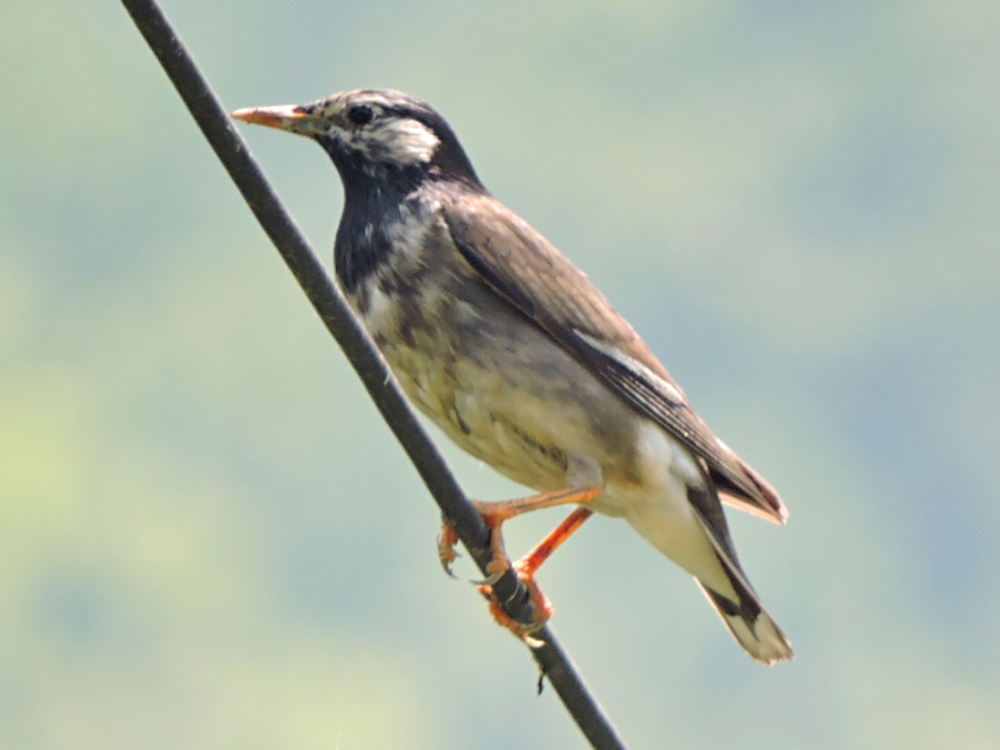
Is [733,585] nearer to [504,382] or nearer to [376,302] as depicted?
[504,382]

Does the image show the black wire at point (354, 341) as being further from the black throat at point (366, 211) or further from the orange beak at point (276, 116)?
the orange beak at point (276, 116)

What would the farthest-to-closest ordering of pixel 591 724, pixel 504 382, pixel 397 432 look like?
pixel 504 382 < pixel 591 724 < pixel 397 432

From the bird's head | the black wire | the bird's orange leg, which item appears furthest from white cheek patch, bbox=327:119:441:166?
the black wire

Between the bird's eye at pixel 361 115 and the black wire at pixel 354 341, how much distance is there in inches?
97.2

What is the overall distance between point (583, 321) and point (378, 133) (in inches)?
49.0

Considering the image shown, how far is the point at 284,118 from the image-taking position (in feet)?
19.0

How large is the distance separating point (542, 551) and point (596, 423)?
60 cm

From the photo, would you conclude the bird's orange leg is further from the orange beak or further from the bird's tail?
the orange beak

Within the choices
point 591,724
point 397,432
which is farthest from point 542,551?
point 397,432

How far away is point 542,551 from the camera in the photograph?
17.8ft

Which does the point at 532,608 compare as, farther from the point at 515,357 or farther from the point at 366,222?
the point at 366,222

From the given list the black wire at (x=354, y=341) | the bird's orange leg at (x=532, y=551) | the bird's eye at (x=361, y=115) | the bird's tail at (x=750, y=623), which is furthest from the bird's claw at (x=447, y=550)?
the bird's eye at (x=361, y=115)

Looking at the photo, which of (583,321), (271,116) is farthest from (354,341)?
(271,116)

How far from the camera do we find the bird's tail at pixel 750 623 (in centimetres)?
577
